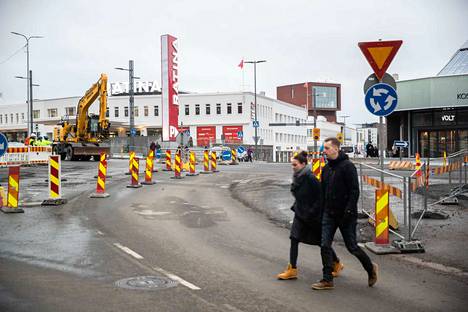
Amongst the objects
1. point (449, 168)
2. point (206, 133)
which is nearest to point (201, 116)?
point (206, 133)

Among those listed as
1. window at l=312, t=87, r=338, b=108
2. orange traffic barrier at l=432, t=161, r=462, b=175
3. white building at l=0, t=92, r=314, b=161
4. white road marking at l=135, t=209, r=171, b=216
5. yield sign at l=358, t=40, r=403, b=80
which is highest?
window at l=312, t=87, r=338, b=108

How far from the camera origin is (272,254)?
334 inches

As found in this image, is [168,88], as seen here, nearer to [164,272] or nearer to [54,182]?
[54,182]

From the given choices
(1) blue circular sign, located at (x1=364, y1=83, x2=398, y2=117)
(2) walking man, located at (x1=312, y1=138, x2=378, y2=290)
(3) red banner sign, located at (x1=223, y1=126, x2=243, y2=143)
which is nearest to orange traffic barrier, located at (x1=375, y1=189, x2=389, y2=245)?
(1) blue circular sign, located at (x1=364, y1=83, x2=398, y2=117)

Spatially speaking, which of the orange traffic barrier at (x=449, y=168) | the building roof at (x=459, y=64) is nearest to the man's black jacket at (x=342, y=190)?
the orange traffic barrier at (x=449, y=168)

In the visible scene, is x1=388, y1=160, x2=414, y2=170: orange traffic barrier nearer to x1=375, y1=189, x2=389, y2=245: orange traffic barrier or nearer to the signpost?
the signpost

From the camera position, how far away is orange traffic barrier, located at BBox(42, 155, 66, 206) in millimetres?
14539

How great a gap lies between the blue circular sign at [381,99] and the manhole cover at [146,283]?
5.08m

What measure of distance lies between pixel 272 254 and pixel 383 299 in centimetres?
268

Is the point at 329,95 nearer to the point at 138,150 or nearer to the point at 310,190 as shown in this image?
the point at 138,150

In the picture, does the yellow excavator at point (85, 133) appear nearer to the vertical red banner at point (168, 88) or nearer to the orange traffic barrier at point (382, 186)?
the vertical red banner at point (168, 88)

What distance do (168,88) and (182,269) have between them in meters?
49.4

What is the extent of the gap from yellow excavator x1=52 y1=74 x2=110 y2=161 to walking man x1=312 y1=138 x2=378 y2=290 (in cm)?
3264

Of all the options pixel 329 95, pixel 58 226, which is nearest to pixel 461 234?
pixel 58 226
